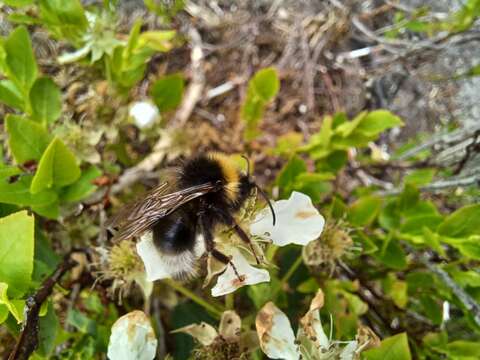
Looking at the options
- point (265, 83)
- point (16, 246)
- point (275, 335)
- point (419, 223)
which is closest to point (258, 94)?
point (265, 83)

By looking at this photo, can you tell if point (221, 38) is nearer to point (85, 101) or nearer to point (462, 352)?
point (85, 101)

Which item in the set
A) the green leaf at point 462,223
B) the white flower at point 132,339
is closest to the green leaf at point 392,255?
the green leaf at point 462,223

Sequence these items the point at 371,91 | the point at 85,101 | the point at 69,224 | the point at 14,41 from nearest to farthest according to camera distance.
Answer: the point at 14,41
the point at 69,224
the point at 85,101
the point at 371,91

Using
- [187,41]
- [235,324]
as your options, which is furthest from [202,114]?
[235,324]

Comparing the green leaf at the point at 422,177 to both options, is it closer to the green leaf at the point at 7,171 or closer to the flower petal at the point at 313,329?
the flower petal at the point at 313,329

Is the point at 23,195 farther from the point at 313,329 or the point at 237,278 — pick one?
the point at 313,329

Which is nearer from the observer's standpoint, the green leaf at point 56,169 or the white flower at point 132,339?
the white flower at point 132,339
